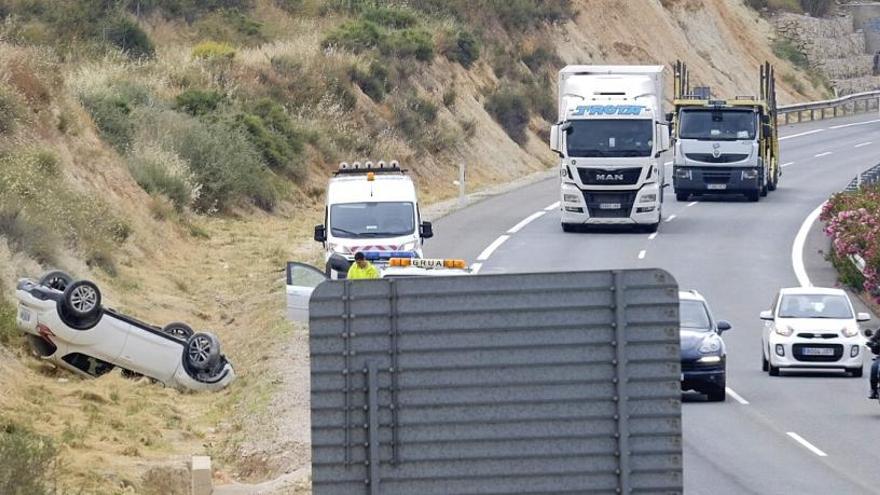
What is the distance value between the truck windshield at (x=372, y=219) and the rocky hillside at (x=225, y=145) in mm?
1974

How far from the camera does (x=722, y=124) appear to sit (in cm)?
4784

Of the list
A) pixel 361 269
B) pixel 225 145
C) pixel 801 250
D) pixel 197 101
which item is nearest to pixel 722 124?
pixel 801 250

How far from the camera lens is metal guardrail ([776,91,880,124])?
81.1m

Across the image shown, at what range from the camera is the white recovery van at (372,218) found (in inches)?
1142

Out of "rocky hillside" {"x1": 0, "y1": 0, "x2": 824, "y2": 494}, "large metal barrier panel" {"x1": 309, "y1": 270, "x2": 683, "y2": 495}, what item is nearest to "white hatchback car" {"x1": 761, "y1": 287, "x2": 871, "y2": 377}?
"rocky hillside" {"x1": 0, "y1": 0, "x2": 824, "y2": 494}

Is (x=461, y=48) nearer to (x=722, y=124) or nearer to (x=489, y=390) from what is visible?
(x=722, y=124)

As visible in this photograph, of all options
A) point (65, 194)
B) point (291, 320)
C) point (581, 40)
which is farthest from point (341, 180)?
point (581, 40)

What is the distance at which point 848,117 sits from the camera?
284 ft

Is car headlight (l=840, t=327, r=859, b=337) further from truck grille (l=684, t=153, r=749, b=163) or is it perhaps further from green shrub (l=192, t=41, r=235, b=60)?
green shrub (l=192, t=41, r=235, b=60)

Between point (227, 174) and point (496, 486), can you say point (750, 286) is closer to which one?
point (227, 174)

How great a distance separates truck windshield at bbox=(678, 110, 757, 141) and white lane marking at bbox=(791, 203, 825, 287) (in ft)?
9.65

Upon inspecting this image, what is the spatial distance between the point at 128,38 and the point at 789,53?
46.9 metres

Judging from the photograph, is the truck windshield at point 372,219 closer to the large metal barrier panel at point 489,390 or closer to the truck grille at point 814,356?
the truck grille at point 814,356

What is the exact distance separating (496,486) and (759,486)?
10143 millimetres
